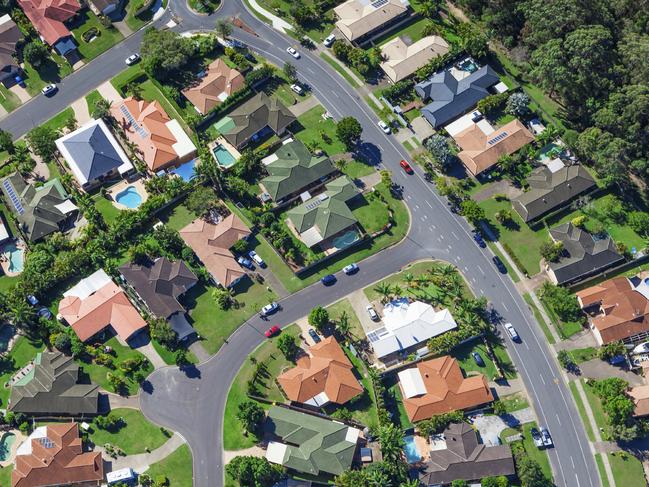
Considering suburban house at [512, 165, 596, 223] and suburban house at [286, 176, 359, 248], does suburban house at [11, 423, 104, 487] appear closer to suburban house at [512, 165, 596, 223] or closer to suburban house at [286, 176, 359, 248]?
suburban house at [286, 176, 359, 248]

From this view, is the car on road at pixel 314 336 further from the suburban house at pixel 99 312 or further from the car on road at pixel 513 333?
the car on road at pixel 513 333

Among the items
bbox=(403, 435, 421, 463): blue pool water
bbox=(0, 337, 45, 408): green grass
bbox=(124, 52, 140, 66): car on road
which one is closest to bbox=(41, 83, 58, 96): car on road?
bbox=(124, 52, 140, 66): car on road

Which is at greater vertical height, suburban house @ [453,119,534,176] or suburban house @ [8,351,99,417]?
suburban house @ [453,119,534,176]

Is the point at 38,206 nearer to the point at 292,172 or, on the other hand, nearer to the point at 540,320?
the point at 292,172

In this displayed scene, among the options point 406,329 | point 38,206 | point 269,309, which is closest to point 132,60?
point 38,206

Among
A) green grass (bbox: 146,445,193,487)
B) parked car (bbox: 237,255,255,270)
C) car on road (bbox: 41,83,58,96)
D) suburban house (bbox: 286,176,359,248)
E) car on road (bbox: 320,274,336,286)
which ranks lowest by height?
green grass (bbox: 146,445,193,487)

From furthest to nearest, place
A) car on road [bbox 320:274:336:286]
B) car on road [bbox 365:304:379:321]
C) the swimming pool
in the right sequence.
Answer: the swimming pool, car on road [bbox 320:274:336:286], car on road [bbox 365:304:379:321]

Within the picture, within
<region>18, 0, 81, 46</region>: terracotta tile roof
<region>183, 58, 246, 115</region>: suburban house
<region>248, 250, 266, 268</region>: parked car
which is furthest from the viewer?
<region>18, 0, 81, 46</region>: terracotta tile roof

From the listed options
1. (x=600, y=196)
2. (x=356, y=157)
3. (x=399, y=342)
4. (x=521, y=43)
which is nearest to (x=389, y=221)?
(x=356, y=157)
